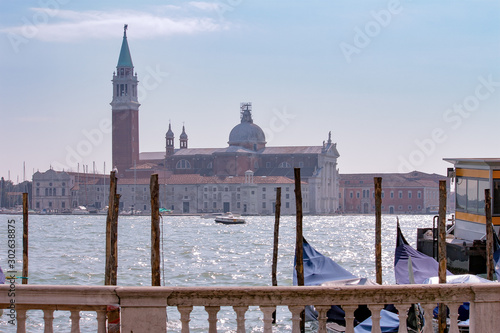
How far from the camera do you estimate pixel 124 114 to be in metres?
82.8

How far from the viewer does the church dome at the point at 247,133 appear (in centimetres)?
8900

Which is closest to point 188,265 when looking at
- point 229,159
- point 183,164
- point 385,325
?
point 385,325

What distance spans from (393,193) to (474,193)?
252 ft

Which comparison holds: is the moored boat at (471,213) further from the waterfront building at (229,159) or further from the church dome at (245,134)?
the church dome at (245,134)

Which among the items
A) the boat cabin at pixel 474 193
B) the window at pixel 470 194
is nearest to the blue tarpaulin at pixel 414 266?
the boat cabin at pixel 474 193

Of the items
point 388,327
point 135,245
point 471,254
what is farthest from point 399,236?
point 135,245

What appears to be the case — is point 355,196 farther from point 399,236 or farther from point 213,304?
point 213,304

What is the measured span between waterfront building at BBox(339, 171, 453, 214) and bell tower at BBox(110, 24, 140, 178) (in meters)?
27.3

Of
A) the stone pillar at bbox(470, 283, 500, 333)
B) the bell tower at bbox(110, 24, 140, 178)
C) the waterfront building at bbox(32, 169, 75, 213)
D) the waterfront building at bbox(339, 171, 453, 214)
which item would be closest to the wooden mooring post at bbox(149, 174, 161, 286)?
the stone pillar at bbox(470, 283, 500, 333)

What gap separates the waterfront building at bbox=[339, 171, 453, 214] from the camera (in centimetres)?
9100

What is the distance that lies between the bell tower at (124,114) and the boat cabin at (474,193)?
68.7 m

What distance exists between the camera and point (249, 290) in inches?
159

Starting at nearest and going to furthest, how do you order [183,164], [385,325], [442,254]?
[385,325] < [442,254] < [183,164]

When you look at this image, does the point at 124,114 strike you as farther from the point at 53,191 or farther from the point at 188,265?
the point at 188,265
